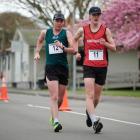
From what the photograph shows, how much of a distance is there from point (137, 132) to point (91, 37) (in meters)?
1.78

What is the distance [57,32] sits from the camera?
468 inches

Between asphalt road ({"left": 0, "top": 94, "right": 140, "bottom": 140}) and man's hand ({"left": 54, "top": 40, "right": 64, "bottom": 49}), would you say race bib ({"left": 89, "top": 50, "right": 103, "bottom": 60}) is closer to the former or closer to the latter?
man's hand ({"left": 54, "top": 40, "right": 64, "bottom": 49})

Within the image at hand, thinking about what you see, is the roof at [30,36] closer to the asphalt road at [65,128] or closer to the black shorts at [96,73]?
the asphalt road at [65,128]

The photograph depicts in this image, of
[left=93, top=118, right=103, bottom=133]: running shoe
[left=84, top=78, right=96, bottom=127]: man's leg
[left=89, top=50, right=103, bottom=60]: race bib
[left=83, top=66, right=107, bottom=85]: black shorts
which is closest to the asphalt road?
[left=93, top=118, right=103, bottom=133]: running shoe

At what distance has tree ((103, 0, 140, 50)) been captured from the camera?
3306 centimetres

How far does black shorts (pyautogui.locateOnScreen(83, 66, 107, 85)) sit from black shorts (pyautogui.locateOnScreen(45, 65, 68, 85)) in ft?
1.71

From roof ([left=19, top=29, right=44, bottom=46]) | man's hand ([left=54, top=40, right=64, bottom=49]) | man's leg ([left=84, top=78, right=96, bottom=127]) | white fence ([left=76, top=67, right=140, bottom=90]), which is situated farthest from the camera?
roof ([left=19, top=29, right=44, bottom=46])

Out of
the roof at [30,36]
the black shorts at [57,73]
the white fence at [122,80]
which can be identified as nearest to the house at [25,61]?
the roof at [30,36]

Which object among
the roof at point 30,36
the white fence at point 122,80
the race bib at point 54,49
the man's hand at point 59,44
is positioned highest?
the roof at point 30,36

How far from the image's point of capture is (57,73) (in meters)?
11.8

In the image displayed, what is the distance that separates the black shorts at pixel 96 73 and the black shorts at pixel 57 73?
1.71ft

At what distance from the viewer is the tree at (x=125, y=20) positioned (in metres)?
33.1

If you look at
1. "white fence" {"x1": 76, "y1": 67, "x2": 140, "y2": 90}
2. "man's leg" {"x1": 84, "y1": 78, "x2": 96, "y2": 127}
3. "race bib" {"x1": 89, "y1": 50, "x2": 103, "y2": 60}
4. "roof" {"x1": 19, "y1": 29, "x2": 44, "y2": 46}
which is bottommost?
"white fence" {"x1": 76, "y1": 67, "x2": 140, "y2": 90}

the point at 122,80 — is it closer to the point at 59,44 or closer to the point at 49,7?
the point at 49,7
